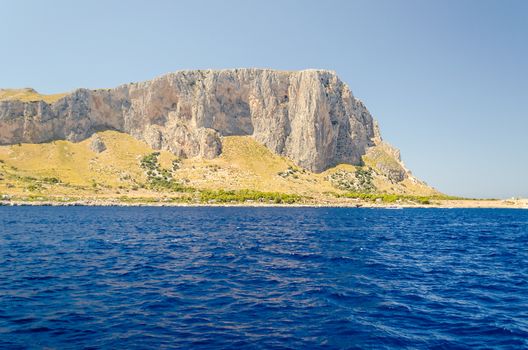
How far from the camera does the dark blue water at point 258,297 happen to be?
15.1 m

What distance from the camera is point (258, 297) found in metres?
21.2

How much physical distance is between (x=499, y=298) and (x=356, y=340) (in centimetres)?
1239

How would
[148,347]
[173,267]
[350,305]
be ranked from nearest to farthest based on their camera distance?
[148,347] < [350,305] < [173,267]

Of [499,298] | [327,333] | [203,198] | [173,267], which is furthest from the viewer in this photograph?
[203,198]

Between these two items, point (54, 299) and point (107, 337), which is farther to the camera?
point (54, 299)

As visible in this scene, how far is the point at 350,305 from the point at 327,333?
4755 mm

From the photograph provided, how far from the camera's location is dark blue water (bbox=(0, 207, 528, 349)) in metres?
15.1

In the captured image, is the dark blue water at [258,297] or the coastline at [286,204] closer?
the dark blue water at [258,297]

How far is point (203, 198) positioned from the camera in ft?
544

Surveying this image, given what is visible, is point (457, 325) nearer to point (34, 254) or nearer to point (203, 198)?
point (34, 254)

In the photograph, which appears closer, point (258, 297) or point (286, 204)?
point (258, 297)

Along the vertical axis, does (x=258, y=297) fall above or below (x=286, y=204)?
above

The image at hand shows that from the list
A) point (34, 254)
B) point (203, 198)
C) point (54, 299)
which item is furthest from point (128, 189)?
point (54, 299)

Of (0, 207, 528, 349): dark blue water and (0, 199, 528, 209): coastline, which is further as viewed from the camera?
(0, 199, 528, 209): coastline
